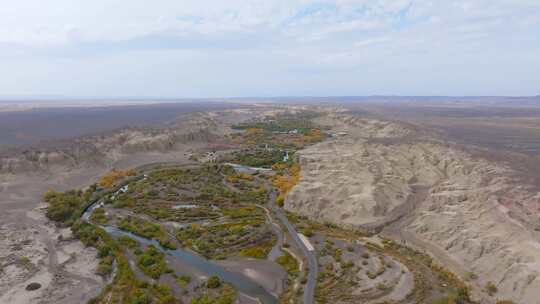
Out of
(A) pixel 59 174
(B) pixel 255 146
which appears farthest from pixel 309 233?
(B) pixel 255 146

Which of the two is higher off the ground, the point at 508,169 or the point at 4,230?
the point at 508,169

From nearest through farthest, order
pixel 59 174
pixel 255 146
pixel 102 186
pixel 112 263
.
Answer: pixel 112 263
pixel 102 186
pixel 59 174
pixel 255 146

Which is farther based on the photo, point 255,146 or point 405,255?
point 255,146

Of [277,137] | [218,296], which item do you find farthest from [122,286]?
[277,137]

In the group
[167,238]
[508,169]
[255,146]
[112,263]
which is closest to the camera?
[112,263]

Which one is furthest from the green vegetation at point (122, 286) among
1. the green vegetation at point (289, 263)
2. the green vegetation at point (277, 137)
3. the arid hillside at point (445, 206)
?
the green vegetation at point (277, 137)

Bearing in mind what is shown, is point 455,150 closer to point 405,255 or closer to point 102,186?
point 405,255

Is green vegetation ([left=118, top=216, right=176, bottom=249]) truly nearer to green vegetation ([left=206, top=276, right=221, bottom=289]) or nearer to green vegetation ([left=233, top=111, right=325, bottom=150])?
green vegetation ([left=206, top=276, right=221, bottom=289])
